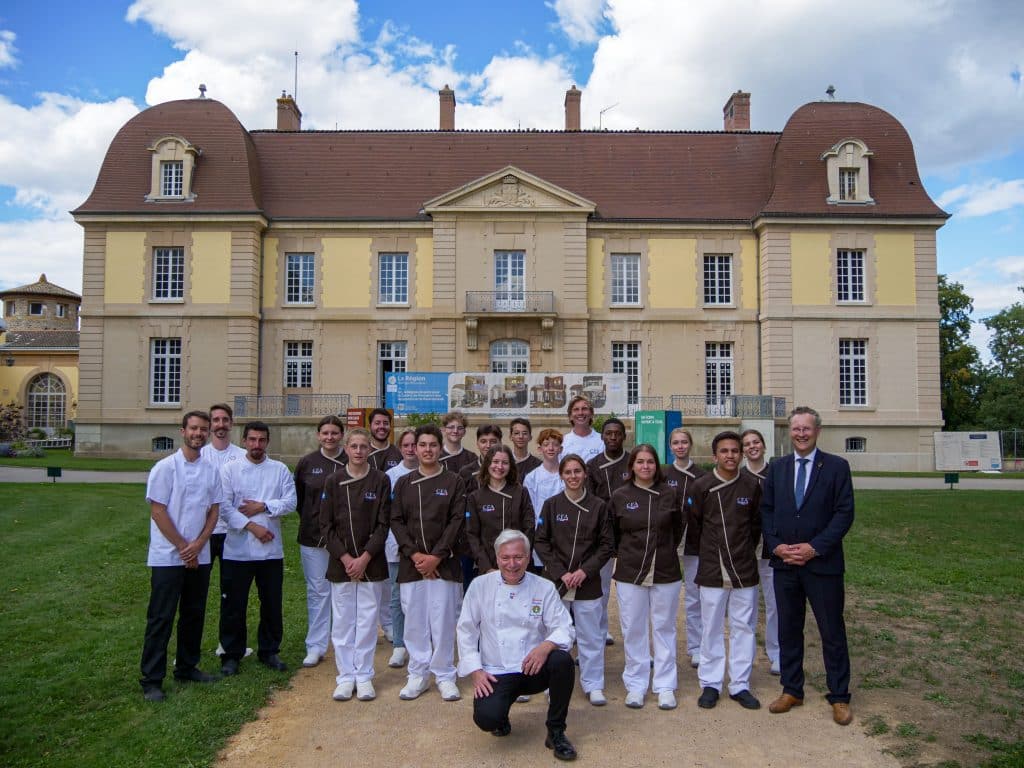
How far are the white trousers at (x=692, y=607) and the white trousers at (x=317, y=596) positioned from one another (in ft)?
10.5

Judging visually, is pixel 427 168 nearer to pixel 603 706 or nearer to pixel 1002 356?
pixel 603 706

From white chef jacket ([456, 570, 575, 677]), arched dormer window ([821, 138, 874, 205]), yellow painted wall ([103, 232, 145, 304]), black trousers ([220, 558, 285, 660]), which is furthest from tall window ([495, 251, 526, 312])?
white chef jacket ([456, 570, 575, 677])

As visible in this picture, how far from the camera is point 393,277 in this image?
1178 inches

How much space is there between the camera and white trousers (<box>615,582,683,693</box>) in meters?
6.13

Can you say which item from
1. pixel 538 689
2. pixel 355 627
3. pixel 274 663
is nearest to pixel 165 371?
pixel 274 663

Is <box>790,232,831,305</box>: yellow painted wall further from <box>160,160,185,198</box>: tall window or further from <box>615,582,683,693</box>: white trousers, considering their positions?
<box>615,582,683,693</box>: white trousers

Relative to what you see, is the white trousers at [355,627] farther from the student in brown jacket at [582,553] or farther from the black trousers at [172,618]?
the student in brown jacket at [582,553]

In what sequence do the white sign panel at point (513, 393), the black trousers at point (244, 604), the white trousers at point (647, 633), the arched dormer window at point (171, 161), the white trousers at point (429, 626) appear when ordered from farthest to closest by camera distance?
the arched dormer window at point (171, 161) < the white sign panel at point (513, 393) < the black trousers at point (244, 604) < the white trousers at point (429, 626) < the white trousers at point (647, 633)

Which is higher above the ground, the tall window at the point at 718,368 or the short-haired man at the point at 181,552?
the tall window at the point at 718,368

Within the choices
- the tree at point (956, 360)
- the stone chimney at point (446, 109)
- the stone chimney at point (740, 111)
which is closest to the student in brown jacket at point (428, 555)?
the stone chimney at point (446, 109)

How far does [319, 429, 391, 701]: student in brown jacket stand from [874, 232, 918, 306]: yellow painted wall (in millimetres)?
26742

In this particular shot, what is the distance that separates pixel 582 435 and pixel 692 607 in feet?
7.11

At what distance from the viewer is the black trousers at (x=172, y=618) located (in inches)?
237

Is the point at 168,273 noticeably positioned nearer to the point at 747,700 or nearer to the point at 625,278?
the point at 625,278
